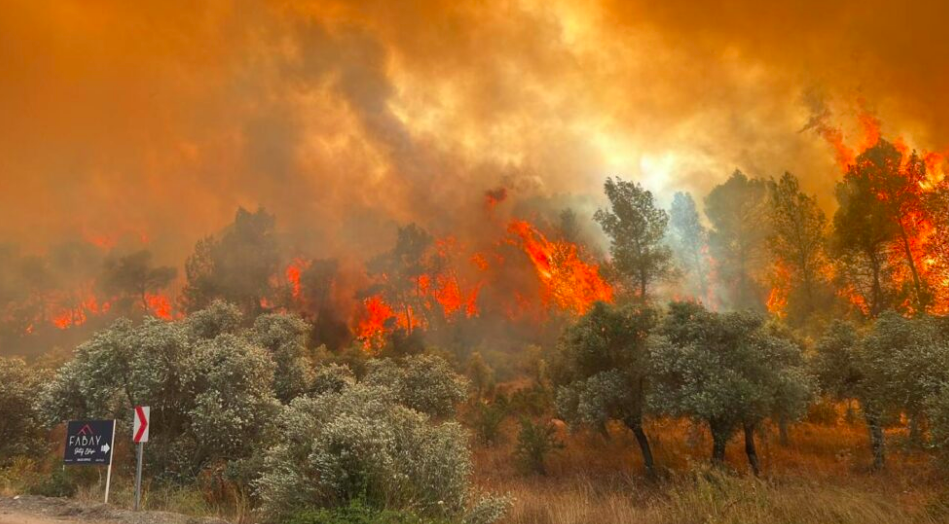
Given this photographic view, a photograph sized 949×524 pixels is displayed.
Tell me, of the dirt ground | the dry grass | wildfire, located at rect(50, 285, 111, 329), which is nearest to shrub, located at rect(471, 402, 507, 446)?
the dry grass

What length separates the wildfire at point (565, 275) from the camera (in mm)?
78000

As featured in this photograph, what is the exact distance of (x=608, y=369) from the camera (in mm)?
28703

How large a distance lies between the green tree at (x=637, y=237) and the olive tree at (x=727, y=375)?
26157 millimetres

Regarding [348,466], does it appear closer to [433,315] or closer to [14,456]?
[14,456]

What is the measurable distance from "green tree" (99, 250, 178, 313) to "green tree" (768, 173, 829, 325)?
95975mm

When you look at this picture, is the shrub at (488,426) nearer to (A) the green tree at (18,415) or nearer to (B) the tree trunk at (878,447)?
(B) the tree trunk at (878,447)

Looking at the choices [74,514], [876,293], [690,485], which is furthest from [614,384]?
[876,293]

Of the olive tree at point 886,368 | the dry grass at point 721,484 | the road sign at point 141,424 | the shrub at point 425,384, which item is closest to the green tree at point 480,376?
the dry grass at point 721,484

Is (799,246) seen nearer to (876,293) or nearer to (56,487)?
(876,293)

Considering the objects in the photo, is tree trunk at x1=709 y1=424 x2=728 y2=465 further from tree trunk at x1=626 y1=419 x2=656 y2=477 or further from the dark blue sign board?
the dark blue sign board

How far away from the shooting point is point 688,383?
2320 cm

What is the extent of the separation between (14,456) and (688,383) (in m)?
34.7

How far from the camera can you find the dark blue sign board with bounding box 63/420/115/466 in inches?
616

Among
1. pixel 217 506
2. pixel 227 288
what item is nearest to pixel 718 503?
pixel 217 506
